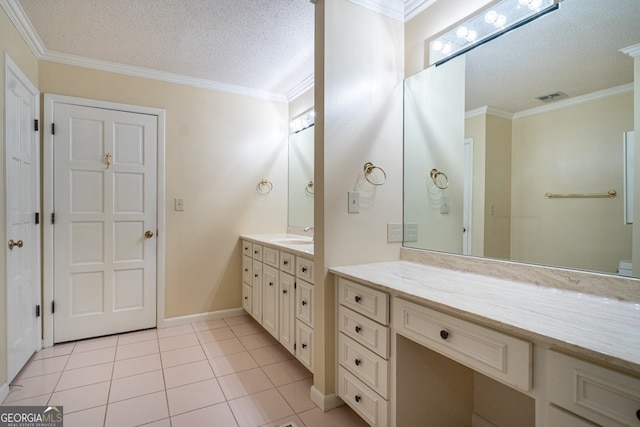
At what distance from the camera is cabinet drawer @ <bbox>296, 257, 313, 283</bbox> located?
6.24 ft

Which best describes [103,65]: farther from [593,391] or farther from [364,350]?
[593,391]

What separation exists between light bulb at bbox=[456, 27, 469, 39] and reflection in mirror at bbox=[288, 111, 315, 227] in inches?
62.9

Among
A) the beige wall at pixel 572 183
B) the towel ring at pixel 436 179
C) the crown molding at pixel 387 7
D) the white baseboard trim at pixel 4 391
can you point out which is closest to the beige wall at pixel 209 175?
the white baseboard trim at pixel 4 391

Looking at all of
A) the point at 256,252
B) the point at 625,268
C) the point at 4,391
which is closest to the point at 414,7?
the point at 625,268

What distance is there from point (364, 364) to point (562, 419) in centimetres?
82

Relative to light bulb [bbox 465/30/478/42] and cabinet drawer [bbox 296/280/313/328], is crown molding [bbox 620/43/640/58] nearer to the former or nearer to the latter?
light bulb [bbox 465/30/478/42]

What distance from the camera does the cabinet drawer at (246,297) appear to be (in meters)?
2.98

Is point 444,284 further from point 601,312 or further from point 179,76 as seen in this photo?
point 179,76

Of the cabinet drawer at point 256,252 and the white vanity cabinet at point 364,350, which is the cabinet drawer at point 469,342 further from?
the cabinet drawer at point 256,252

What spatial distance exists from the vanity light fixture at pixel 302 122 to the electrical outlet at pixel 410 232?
1561 millimetres

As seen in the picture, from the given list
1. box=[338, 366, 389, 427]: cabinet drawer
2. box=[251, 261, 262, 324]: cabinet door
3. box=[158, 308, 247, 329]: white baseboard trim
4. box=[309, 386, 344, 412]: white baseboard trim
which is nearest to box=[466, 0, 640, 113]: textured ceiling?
box=[338, 366, 389, 427]: cabinet drawer

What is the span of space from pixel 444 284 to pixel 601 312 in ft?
1.66

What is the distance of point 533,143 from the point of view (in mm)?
1430

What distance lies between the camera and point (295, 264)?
2086 mm
